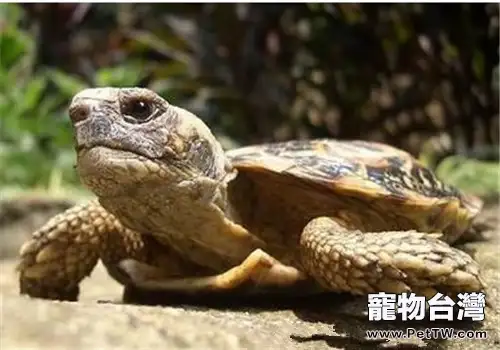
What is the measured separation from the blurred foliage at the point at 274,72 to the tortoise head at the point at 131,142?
152 centimetres

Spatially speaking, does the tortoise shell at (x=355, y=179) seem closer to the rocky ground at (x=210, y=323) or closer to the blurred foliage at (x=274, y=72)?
the rocky ground at (x=210, y=323)

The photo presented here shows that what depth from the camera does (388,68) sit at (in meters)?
3.14

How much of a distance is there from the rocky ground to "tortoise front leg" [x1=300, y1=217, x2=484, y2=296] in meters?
0.05

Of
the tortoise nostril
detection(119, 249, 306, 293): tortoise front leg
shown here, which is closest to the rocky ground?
detection(119, 249, 306, 293): tortoise front leg

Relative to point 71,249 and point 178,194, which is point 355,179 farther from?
point 71,249

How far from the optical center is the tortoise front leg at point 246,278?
124cm

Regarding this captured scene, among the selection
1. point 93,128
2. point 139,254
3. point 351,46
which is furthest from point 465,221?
point 351,46

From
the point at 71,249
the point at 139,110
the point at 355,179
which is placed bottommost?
the point at 71,249

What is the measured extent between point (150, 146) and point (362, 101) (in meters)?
2.15

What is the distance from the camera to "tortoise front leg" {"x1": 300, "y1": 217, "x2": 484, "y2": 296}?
110 cm

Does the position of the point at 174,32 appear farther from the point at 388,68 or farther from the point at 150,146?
the point at 150,146

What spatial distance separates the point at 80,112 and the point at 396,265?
0.47 meters

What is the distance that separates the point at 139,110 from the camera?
117 cm

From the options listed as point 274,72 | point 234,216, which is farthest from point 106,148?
point 274,72
